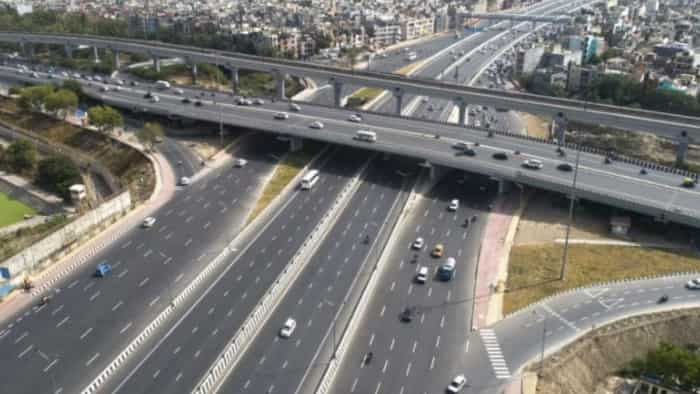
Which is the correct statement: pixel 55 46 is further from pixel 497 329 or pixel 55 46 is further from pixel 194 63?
pixel 497 329

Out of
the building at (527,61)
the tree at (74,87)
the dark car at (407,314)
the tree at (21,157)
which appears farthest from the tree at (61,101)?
the building at (527,61)

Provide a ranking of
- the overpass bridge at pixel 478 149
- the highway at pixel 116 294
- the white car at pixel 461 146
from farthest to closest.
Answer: the white car at pixel 461 146
the overpass bridge at pixel 478 149
the highway at pixel 116 294

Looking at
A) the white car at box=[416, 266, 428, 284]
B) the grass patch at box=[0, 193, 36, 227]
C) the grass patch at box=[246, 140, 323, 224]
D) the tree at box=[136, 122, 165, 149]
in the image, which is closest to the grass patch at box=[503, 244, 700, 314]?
the white car at box=[416, 266, 428, 284]

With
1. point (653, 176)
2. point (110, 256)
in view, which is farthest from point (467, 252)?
point (110, 256)

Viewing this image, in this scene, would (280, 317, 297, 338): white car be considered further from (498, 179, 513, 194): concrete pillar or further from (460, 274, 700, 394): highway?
(498, 179, 513, 194): concrete pillar

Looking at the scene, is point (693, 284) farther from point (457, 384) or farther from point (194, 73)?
point (194, 73)

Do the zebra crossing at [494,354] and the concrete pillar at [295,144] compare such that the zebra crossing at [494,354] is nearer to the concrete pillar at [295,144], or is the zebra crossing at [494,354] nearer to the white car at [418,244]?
the white car at [418,244]
